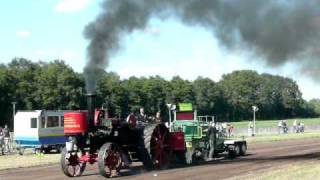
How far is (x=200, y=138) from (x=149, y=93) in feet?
322

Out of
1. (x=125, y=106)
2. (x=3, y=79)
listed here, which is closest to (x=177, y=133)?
(x=3, y=79)

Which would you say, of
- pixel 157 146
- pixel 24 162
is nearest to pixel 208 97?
pixel 24 162

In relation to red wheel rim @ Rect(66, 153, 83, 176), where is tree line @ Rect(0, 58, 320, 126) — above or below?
above

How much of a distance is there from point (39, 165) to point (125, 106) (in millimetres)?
88074

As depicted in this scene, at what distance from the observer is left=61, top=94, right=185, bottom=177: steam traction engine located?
1811cm

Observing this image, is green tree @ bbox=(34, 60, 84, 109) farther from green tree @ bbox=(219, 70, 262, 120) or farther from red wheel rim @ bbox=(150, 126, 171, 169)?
red wheel rim @ bbox=(150, 126, 171, 169)

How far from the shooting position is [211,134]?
2527 cm

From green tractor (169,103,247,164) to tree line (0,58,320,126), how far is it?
59.4ft

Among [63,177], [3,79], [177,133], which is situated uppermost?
[3,79]

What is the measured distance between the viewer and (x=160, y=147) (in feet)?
66.3

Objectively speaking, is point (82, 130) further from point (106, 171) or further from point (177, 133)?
point (177, 133)

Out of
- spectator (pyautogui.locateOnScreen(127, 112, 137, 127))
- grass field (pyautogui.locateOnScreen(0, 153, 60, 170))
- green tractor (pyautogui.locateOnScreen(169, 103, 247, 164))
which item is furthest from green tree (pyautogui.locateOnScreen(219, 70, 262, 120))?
spectator (pyautogui.locateOnScreen(127, 112, 137, 127))

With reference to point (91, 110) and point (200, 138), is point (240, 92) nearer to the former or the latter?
point (200, 138)

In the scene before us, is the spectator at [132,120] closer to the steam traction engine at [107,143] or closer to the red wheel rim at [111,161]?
the steam traction engine at [107,143]
